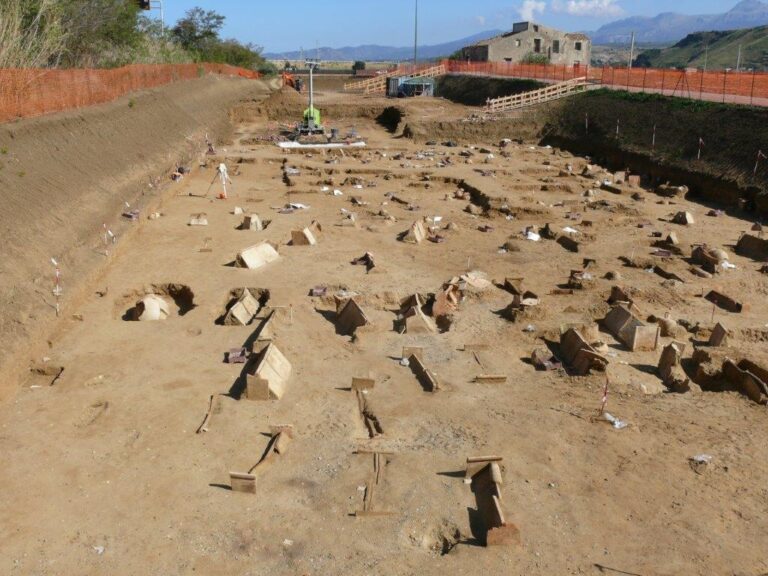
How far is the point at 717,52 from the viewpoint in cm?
10050

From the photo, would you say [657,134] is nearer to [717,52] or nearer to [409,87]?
[409,87]

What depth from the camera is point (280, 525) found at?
19.4ft

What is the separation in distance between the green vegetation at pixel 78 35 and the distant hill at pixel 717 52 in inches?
2442

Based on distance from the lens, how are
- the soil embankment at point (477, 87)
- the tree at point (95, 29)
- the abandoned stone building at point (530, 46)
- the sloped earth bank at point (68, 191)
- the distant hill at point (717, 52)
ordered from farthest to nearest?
the distant hill at point (717, 52) → the abandoned stone building at point (530, 46) → the soil embankment at point (477, 87) → the tree at point (95, 29) → the sloped earth bank at point (68, 191)

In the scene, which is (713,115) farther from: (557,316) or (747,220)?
(557,316)

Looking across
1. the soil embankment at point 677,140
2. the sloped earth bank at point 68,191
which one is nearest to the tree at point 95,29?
the sloped earth bank at point 68,191

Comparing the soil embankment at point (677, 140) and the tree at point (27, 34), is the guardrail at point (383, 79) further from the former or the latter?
the tree at point (27, 34)

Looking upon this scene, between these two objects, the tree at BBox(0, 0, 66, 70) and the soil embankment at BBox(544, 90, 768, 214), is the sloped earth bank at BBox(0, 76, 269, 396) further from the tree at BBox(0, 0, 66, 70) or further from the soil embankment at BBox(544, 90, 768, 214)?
the soil embankment at BBox(544, 90, 768, 214)

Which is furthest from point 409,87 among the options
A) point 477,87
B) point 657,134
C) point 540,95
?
point 657,134

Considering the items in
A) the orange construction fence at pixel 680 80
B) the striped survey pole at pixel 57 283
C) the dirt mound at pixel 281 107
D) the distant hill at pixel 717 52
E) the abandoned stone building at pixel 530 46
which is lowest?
the striped survey pole at pixel 57 283

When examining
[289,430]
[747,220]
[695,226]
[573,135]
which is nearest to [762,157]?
[747,220]

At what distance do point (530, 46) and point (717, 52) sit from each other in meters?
57.1

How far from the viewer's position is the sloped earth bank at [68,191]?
32.9ft

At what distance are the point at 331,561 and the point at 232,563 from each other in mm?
775
